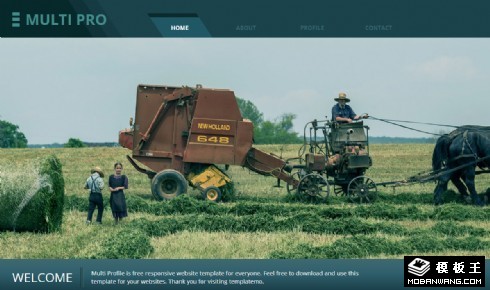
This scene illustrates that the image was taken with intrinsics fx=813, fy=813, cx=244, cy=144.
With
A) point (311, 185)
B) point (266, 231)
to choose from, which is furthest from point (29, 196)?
point (311, 185)

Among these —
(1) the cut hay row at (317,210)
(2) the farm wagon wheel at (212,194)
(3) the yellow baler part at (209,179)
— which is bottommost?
(1) the cut hay row at (317,210)

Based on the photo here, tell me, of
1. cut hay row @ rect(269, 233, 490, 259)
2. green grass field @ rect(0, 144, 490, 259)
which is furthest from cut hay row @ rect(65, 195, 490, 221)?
cut hay row @ rect(269, 233, 490, 259)

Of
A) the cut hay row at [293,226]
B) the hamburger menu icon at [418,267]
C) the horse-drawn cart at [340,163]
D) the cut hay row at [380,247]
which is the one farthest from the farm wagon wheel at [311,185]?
the hamburger menu icon at [418,267]

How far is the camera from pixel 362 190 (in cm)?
1964

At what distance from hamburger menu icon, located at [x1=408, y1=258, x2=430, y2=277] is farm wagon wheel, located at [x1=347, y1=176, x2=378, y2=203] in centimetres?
1015

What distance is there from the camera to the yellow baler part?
65.4 feet

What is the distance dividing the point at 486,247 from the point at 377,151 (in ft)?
89.5

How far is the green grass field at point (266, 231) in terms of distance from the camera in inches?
492

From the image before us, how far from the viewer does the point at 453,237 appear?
14062 millimetres

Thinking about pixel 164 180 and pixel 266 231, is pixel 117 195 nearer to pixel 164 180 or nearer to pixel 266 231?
pixel 266 231

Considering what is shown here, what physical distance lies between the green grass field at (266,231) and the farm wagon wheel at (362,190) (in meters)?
0.28

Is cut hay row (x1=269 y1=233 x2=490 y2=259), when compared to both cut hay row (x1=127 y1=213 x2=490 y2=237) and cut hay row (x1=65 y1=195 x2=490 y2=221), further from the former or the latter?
cut hay row (x1=65 y1=195 x2=490 y2=221)

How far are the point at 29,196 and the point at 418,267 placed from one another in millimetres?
7336

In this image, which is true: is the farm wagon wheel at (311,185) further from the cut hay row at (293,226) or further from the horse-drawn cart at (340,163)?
the cut hay row at (293,226)
